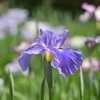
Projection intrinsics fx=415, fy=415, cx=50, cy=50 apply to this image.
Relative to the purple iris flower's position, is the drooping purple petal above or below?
above

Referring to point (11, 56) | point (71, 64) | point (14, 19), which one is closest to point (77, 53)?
point (71, 64)

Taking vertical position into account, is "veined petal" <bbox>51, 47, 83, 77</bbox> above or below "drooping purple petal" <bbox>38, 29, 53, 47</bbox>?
below

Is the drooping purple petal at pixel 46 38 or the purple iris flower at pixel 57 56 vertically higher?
the drooping purple petal at pixel 46 38

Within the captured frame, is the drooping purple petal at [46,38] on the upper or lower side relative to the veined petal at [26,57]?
upper

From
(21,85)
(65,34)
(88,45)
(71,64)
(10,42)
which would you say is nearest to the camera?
(71,64)

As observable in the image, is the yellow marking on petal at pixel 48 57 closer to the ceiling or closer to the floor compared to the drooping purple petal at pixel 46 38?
closer to the floor

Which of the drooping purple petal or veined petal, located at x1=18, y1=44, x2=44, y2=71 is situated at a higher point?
the drooping purple petal

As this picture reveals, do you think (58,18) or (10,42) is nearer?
(10,42)

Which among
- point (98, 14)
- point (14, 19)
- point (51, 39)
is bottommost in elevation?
point (51, 39)

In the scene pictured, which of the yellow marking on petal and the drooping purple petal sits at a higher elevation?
the drooping purple petal

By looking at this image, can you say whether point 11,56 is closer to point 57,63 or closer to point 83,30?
point 83,30

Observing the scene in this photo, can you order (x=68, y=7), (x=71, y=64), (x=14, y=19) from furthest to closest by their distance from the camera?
1. (x=68, y=7)
2. (x=14, y=19)
3. (x=71, y=64)
